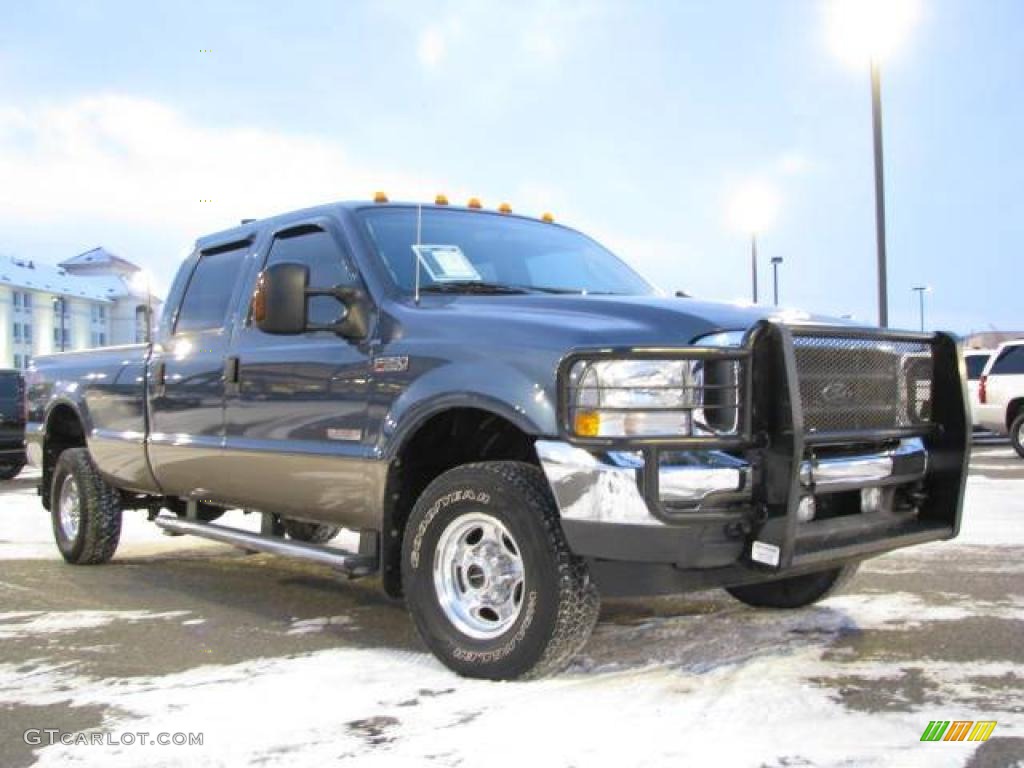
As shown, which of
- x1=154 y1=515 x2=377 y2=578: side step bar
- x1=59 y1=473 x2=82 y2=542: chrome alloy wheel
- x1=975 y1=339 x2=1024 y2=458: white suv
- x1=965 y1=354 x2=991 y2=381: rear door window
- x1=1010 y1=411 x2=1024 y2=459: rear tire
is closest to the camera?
x1=154 y1=515 x2=377 y2=578: side step bar

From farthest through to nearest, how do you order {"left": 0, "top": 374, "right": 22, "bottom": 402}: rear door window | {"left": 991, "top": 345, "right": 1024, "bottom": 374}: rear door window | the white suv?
{"left": 991, "top": 345, "right": 1024, "bottom": 374}: rear door window
the white suv
{"left": 0, "top": 374, "right": 22, "bottom": 402}: rear door window

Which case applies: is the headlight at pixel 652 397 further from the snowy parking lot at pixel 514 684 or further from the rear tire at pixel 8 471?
the rear tire at pixel 8 471

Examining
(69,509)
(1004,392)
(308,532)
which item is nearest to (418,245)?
(308,532)

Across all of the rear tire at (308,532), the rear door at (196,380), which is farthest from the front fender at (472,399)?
the rear tire at (308,532)

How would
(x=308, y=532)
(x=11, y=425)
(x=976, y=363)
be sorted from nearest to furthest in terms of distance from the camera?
(x=308, y=532)
(x=11, y=425)
(x=976, y=363)

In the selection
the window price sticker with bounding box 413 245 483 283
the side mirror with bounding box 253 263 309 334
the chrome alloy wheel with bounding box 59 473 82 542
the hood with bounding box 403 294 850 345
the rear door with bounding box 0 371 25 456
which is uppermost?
the window price sticker with bounding box 413 245 483 283

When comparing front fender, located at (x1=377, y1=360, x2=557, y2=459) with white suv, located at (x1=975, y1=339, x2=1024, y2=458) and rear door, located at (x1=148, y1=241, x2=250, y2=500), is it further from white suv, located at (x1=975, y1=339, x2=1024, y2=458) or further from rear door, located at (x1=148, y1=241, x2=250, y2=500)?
white suv, located at (x1=975, y1=339, x2=1024, y2=458)

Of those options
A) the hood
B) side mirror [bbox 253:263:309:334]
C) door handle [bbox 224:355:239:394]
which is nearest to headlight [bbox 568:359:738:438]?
the hood

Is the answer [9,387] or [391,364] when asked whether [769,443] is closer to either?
[391,364]

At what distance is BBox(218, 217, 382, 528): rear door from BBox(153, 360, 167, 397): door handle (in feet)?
2.52

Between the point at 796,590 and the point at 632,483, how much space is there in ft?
6.61

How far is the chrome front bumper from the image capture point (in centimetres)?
346

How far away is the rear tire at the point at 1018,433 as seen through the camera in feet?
51.9

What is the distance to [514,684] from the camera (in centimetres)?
386
